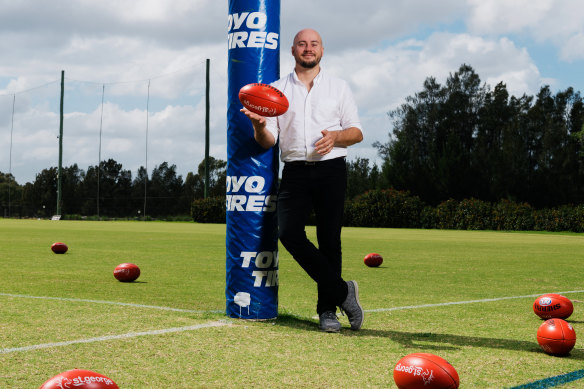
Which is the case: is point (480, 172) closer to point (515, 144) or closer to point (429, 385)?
point (515, 144)

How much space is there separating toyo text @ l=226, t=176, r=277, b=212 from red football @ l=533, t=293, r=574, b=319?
2.72m

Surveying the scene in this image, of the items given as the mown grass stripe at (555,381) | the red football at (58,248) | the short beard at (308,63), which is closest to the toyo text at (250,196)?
the short beard at (308,63)

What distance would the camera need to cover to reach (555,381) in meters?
3.92

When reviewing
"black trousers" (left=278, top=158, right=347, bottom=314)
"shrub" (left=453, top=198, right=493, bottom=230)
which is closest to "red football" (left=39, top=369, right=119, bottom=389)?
"black trousers" (left=278, top=158, right=347, bottom=314)

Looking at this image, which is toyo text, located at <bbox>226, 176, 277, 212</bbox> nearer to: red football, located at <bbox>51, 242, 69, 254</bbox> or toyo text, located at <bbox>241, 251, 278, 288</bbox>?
toyo text, located at <bbox>241, 251, 278, 288</bbox>

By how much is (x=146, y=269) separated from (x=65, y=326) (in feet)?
20.1

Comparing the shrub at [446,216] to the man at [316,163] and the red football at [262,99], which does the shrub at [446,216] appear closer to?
the man at [316,163]

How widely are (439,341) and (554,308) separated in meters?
1.67

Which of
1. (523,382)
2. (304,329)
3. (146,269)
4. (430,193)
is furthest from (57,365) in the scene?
(430,193)

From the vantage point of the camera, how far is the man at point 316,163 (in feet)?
18.5

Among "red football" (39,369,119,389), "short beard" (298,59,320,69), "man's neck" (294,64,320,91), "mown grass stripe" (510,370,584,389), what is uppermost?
"short beard" (298,59,320,69)

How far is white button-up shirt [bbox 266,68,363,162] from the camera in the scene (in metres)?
5.72

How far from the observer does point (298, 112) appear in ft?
19.0

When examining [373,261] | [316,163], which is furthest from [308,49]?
[373,261]
